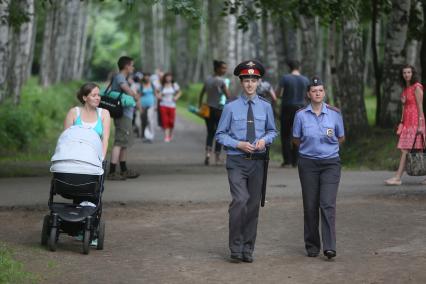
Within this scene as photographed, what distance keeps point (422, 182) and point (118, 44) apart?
4823 inches

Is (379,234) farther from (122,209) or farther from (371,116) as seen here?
(371,116)

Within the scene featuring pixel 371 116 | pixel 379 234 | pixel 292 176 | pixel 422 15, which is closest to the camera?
pixel 379 234

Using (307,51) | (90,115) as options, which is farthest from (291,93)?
(307,51)

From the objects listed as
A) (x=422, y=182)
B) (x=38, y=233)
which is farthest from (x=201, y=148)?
(x=38, y=233)

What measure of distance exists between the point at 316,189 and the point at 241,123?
3.39ft

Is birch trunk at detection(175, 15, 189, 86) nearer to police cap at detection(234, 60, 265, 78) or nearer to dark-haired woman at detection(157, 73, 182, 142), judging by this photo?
dark-haired woman at detection(157, 73, 182, 142)

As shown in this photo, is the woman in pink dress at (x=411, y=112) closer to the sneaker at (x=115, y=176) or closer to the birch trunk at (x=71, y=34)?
the sneaker at (x=115, y=176)

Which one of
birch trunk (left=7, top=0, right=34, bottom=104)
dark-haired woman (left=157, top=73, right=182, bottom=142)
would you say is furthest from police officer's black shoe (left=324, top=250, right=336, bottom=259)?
birch trunk (left=7, top=0, right=34, bottom=104)

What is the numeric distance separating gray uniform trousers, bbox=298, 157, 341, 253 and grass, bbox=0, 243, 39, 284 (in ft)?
9.35

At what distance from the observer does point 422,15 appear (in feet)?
75.4

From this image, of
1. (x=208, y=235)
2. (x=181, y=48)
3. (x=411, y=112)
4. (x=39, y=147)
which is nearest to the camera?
(x=208, y=235)

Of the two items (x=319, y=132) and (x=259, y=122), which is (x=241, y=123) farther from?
(x=319, y=132)

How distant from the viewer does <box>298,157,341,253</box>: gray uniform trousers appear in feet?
31.7

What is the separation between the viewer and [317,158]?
973cm
